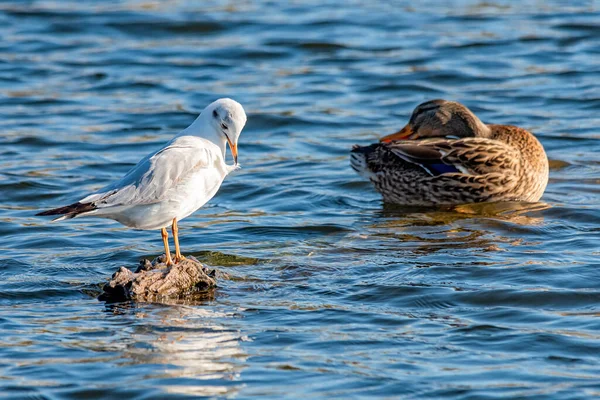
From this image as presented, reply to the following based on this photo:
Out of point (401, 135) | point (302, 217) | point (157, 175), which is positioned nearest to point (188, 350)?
point (157, 175)

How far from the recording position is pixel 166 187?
6.74 meters

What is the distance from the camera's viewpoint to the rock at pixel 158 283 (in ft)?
22.2

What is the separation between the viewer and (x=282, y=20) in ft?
60.4

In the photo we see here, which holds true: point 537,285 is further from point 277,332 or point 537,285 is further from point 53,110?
point 53,110

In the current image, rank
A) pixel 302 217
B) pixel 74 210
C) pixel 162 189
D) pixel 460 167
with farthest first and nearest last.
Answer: pixel 460 167 → pixel 302 217 → pixel 162 189 → pixel 74 210

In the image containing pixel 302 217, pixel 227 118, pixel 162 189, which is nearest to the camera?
→ pixel 162 189

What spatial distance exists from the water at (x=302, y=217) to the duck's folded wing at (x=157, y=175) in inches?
26.5

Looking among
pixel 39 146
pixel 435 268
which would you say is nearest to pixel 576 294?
pixel 435 268

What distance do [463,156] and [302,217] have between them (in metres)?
1.55

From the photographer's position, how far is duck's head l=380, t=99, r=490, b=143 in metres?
10.4

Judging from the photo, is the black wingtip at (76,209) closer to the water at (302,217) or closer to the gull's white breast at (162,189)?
the gull's white breast at (162,189)

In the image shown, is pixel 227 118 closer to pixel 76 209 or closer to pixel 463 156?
pixel 76 209

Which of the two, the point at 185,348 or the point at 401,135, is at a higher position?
→ the point at 401,135

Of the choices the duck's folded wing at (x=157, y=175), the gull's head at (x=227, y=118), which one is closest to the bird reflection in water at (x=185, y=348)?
the duck's folded wing at (x=157, y=175)
